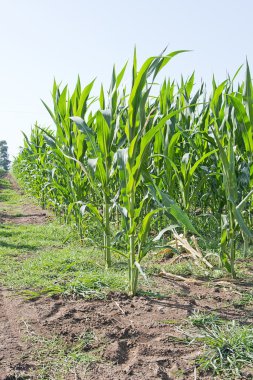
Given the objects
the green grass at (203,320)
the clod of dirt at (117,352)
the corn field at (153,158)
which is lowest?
the clod of dirt at (117,352)

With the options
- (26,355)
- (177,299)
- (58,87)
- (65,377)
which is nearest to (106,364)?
(65,377)

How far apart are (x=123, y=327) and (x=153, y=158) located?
7.20 feet

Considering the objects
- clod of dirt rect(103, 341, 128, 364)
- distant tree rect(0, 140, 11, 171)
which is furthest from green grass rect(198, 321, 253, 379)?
distant tree rect(0, 140, 11, 171)

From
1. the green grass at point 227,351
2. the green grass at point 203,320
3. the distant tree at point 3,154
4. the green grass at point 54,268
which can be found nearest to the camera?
the green grass at point 227,351

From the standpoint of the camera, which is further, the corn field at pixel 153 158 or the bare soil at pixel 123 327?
the corn field at pixel 153 158

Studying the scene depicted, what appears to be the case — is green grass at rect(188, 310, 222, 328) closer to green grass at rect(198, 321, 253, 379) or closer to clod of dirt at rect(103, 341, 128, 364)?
green grass at rect(198, 321, 253, 379)

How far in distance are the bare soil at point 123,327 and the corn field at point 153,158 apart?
294 mm

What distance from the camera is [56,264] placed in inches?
152

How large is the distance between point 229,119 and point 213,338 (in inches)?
84.7

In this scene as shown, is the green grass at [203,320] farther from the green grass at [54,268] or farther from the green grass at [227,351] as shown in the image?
the green grass at [54,268]

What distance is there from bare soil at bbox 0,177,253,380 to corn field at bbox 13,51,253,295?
294 mm

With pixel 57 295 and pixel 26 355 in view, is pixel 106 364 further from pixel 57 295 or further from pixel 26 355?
pixel 57 295

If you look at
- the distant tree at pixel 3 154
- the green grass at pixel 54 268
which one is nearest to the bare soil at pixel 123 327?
the green grass at pixel 54 268

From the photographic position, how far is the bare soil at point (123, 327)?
6.48 ft
